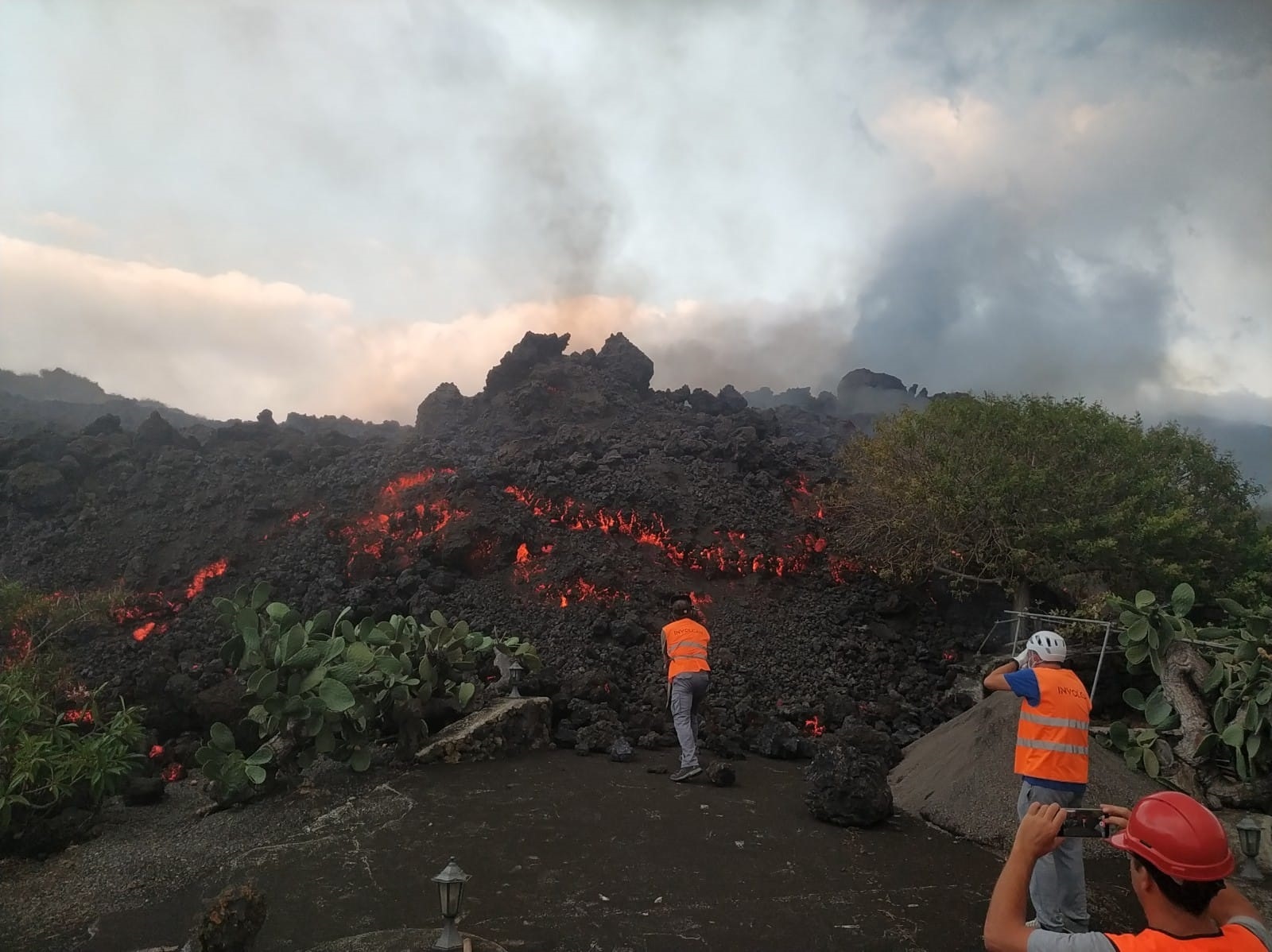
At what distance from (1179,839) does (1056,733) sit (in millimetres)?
3372

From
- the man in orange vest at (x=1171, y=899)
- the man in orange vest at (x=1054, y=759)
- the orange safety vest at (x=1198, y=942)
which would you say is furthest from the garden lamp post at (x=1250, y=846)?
the orange safety vest at (x=1198, y=942)

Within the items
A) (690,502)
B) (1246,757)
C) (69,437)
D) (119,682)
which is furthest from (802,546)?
(69,437)

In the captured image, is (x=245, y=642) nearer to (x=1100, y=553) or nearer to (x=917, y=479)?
(x=917, y=479)

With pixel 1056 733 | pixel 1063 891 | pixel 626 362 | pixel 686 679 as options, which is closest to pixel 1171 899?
pixel 1056 733

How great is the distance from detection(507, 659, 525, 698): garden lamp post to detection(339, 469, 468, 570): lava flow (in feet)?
26.8

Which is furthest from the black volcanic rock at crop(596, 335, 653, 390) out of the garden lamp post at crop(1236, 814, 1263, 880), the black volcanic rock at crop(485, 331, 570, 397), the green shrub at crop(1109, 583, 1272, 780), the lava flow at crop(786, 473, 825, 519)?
the garden lamp post at crop(1236, 814, 1263, 880)

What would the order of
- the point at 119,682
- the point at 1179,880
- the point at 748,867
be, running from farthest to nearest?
the point at 119,682 < the point at 748,867 < the point at 1179,880

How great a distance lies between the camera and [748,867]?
22.0 ft

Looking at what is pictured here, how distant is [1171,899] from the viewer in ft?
6.67

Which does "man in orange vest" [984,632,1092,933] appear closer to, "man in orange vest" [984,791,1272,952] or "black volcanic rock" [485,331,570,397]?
"man in orange vest" [984,791,1272,952]

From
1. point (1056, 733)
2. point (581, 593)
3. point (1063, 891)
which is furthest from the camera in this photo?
point (581, 593)

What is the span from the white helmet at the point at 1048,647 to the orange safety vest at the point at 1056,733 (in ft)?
0.46

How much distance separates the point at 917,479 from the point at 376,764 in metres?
12.4

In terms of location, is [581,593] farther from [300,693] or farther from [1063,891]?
[1063,891]
